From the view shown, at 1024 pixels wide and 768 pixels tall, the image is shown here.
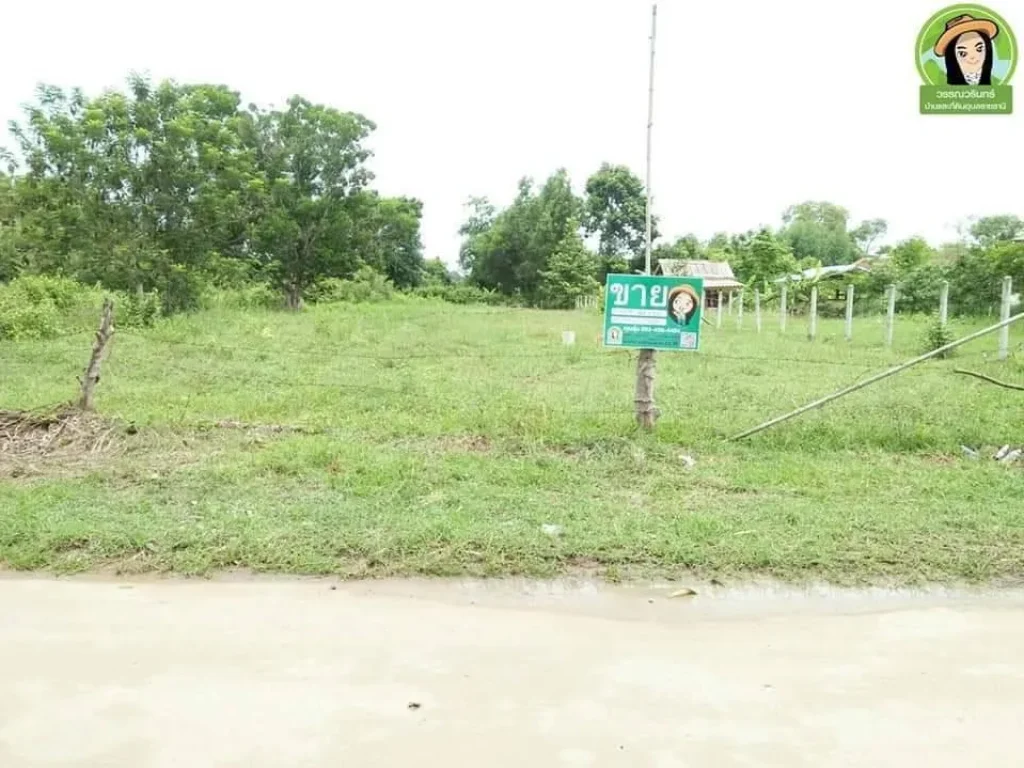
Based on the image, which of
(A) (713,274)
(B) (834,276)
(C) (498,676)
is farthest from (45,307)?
(A) (713,274)

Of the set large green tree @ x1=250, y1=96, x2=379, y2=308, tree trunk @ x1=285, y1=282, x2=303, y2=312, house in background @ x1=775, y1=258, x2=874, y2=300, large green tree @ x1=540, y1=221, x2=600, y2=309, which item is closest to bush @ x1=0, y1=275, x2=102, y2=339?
large green tree @ x1=250, y1=96, x2=379, y2=308

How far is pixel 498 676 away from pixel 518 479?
88.3 inches

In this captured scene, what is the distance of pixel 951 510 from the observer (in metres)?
4.41

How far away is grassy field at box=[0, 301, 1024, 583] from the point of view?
3.77m

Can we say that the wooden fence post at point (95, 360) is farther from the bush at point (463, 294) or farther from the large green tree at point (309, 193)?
the bush at point (463, 294)

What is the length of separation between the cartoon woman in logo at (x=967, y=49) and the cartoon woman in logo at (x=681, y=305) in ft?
7.58

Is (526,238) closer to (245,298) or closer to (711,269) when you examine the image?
(711,269)

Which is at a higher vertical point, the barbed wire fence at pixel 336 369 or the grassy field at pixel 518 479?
the barbed wire fence at pixel 336 369

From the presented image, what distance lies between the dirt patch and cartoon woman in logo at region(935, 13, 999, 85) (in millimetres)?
6311

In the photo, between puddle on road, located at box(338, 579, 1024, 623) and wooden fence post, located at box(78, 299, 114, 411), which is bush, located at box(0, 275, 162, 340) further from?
puddle on road, located at box(338, 579, 1024, 623)

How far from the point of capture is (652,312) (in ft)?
18.8

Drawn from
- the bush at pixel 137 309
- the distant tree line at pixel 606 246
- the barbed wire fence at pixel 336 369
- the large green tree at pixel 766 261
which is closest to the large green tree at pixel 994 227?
the distant tree line at pixel 606 246

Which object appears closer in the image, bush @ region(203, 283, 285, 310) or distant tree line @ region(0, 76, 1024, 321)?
distant tree line @ region(0, 76, 1024, 321)

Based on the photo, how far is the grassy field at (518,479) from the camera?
377 centimetres
